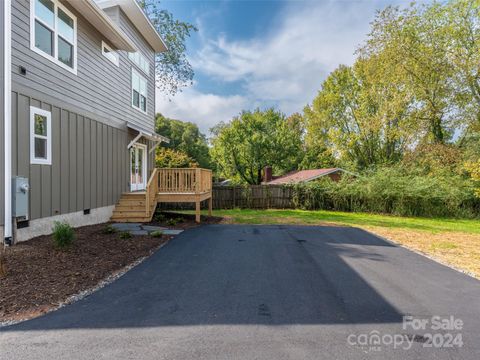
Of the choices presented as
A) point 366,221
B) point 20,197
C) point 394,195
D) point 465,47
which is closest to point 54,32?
point 20,197

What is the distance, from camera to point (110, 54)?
925 cm

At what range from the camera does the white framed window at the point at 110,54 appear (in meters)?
8.88

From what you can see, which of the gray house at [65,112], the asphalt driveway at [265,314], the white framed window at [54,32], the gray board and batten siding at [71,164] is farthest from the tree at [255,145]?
the asphalt driveway at [265,314]

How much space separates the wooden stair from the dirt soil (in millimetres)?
2437

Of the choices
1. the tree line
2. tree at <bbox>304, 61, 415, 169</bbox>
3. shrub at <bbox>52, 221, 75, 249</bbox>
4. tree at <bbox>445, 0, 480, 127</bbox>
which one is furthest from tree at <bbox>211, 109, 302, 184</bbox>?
shrub at <bbox>52, 221, 75, 249</bbox>

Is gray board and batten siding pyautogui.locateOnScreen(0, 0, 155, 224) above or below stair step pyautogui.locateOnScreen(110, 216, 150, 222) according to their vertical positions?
above

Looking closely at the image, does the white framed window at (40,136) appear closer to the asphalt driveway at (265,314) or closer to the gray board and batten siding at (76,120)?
the gray board and batten siding at (76,120)

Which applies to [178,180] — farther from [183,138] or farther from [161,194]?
[183,138]

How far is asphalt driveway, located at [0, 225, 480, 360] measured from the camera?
2.45 metres

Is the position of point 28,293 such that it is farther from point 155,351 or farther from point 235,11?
point 235,11

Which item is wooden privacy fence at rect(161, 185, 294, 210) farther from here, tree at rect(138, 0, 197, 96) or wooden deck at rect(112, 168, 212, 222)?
tree at rect(138, 0, 197, 96)

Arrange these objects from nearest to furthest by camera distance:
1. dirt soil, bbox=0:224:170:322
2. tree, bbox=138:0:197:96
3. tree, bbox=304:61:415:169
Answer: dirt soil, bbox=0:224:170:322
tree, bbox=138:0:197:96
tree, bbox=304:61:415:169

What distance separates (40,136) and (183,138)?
29.8 metres

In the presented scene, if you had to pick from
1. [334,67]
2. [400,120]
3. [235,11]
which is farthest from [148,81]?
[334,67]
